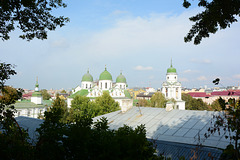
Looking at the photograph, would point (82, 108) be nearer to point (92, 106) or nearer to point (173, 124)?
point (92, 106)

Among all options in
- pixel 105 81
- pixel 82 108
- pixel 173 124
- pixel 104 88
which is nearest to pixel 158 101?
pixel 104 88

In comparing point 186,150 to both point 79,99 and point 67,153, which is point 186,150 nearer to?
point 67,153

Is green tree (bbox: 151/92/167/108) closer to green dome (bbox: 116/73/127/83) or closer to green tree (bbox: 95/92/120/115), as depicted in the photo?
green tree (bbox: 95/92/120/115)

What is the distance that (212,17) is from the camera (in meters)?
5.34

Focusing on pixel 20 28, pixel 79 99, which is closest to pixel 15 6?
pixel 20 28

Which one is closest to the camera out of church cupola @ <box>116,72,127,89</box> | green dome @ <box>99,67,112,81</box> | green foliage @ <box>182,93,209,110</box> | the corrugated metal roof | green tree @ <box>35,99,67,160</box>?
green tree @ <box>35,99,67,160</box>

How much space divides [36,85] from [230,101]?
4261 cm

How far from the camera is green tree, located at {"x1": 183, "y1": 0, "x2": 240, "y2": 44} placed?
510cm

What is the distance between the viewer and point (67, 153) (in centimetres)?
369

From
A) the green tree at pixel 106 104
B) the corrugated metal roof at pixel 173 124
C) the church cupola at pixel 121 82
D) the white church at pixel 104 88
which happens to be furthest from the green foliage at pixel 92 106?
the church cupola at pixel 121 82

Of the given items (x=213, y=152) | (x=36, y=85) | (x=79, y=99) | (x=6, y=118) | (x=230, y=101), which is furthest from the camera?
(x=36, y=85)

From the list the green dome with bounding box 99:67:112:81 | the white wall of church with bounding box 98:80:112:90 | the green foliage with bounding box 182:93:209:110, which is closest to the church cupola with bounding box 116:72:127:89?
the green dome with bounding box 99:67:112:81

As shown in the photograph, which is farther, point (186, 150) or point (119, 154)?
point (186, 150)

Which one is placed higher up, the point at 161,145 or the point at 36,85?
the point at 36,85
